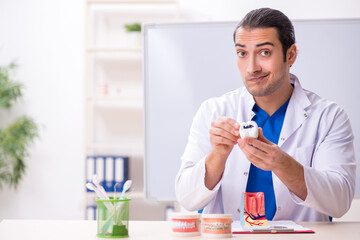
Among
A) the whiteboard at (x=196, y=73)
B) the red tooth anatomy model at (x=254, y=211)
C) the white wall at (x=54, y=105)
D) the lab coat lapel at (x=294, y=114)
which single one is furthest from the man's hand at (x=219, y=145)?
the white wall at (x=54, y=105)

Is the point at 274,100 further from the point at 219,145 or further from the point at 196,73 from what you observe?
the point at 196,73

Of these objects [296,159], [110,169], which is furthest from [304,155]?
[110,169]

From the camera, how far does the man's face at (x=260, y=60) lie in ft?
5.86

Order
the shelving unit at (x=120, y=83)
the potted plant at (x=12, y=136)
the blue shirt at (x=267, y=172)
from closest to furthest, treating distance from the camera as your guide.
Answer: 1. the blue shirt at (x=267, y=172)
2. the potted plant at (x=12, y=136)
3. the shelving unit at (x=120, y=83)

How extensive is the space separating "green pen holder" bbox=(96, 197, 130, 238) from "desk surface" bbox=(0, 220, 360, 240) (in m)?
0.03

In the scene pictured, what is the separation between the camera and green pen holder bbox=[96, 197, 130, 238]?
1.28 m

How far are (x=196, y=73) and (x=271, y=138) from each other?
0.77 m

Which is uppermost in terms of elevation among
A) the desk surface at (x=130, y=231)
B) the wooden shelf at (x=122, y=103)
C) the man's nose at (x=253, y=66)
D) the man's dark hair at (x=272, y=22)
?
the man's dark hair at (x=272, y=22)

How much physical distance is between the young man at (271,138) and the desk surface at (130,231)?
0.51 ft

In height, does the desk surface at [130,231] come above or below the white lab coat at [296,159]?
below

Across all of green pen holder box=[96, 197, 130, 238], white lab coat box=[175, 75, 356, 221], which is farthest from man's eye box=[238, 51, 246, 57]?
green pen holder box=[96, 197, 130, 238]

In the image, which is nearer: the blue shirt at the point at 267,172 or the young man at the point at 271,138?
the young man at the point at 271,138

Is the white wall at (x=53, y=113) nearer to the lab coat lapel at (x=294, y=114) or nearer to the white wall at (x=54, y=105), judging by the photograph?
the white wall at (x=54, y=105)

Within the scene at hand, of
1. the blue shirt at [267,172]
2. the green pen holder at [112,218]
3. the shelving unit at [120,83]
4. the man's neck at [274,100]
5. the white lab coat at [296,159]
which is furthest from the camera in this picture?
the shelving unit at [120,83]
